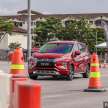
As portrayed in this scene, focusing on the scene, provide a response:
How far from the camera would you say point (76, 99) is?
13289mm

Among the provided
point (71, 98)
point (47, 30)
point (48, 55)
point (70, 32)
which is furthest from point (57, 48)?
point (47, 30)

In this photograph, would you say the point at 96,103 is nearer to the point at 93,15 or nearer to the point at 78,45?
the point at 78,45

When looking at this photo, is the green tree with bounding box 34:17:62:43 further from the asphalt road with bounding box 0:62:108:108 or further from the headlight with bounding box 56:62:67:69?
the asphalt road with bounding box 0:62:108:108

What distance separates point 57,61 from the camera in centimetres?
2073

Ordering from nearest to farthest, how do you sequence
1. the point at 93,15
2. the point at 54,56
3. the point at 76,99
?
the point at 76,99 < the point at 54,56 < the point at 93,15

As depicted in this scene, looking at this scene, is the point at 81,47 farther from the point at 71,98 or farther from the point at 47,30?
the point at 47,30

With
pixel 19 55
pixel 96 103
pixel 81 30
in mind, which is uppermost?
pixel 81 30

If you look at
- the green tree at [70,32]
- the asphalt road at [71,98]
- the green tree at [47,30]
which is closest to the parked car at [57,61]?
the asphalt road at [71,98]

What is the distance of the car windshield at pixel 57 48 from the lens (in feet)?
A: 70.9

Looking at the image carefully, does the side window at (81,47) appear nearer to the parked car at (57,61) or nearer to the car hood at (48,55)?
the parked car at (57,61)

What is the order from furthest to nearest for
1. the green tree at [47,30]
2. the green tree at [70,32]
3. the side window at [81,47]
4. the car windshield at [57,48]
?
the green tree at [47,30]
the green tree at [70,32]
the side window at [81,47]
the car windshield at [57,48]

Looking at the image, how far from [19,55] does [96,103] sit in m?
5.61

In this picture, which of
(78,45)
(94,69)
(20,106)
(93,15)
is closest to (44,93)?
(94,69)

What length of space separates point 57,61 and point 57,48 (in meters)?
1.26
